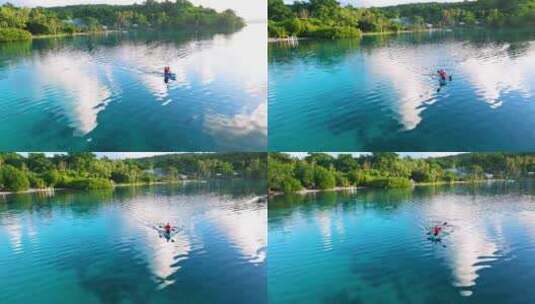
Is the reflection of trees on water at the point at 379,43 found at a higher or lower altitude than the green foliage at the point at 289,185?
higher

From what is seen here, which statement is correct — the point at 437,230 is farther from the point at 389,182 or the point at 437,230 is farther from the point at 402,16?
the point at 402,16

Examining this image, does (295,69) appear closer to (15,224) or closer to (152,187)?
(152,187)

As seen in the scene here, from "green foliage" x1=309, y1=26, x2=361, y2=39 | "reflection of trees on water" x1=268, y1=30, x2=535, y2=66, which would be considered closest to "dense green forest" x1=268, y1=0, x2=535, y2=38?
"green foliage" x1=309, y1=26, x2=361, y2=39

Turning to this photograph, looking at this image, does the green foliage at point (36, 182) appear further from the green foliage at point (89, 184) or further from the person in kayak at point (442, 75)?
the person in kayak at point (442, 75)

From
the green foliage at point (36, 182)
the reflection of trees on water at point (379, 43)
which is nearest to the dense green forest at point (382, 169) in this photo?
the reflection of trees on water at point (379, 43)

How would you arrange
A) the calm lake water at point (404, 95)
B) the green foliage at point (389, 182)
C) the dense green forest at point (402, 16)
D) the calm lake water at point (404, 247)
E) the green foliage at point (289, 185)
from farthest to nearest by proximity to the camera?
the dense green forest at point (402, 16) → the green foliage at point (389, 182) → the green foliage at point (289, 185) → the calm lake water at point (404, 95) → the calm lake water at point (404, 247)

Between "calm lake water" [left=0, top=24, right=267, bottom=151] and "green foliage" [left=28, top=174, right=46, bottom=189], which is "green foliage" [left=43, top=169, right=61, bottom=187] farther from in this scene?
"calm lake water" [left=0, top=24, right=267, bottom=151]
